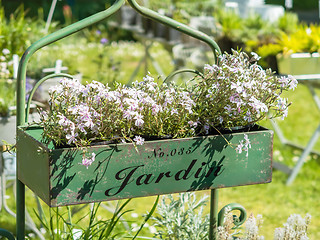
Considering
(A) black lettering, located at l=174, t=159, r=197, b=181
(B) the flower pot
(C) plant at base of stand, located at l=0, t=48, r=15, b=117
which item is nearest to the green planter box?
(A) black lettering, located at l=174, t=159, r=197, b=181

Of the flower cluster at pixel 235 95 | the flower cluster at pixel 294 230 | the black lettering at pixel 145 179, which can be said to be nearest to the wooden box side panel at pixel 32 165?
the black lettering at pixel 145 179

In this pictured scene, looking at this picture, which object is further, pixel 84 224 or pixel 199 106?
pixel 84 224

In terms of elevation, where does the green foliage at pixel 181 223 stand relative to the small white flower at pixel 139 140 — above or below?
below

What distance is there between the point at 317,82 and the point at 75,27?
263 centimetres

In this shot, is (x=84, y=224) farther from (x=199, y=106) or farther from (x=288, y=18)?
(x=288, y=18)

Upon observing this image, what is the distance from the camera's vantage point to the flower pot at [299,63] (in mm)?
3520

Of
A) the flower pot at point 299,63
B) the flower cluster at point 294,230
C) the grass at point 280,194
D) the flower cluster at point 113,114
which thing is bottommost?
the flower cluster at point 294,230

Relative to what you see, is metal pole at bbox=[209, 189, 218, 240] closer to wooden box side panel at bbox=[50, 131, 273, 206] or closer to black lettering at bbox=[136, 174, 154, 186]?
wooden box side panel at bbox=[50, 131, 273, 206]

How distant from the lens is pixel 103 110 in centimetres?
149

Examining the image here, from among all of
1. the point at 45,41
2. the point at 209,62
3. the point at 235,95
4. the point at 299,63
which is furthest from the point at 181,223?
the point at 209,62

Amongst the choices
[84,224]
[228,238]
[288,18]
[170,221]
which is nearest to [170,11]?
[288,18]

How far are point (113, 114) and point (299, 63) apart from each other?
2373 mm

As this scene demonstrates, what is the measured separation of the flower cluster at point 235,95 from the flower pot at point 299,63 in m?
1.99

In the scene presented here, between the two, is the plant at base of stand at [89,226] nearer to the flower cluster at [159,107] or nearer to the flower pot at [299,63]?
the flower cluster at [159,107]
